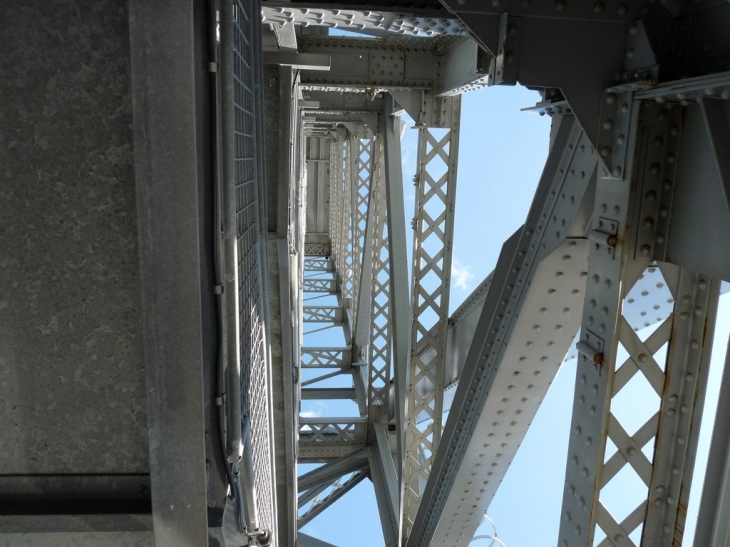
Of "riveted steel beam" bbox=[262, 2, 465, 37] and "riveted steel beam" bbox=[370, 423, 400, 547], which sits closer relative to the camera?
"riveted steel beam" bbox=[262, 2, 465, 37]

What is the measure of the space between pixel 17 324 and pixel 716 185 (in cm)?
189

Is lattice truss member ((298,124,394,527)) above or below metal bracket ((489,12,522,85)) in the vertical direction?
below

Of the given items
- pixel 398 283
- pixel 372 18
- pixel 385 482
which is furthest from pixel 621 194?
pixel 385 482

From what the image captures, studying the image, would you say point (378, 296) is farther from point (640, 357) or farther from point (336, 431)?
point (640, 357)

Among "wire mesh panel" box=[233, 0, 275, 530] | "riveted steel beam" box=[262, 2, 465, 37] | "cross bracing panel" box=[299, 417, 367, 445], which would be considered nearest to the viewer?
"wire mesh panel" box=[233, 0, 275, 530]

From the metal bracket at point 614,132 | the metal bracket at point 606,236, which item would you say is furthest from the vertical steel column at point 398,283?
the metal bracket at point 614,132

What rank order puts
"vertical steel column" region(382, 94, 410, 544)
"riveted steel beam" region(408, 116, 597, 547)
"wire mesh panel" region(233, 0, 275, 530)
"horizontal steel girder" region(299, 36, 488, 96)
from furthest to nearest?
"vertical steel column" region(382, 94, 410, 544) < "horizontal steel girder" region(299, 36, 488, 96) < "riveted steel beam" region(408, 116, 597, 547) < "wire mesh panel" region(233, 0, 275, 530)

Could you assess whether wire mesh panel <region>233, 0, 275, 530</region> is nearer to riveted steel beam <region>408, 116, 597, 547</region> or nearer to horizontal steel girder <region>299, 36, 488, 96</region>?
riveted steel beam <region>408, 116, 597, 547</region>

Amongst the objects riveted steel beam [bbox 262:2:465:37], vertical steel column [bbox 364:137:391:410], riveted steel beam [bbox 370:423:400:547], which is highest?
riveted steel beam [bbox 262:2:465:37]

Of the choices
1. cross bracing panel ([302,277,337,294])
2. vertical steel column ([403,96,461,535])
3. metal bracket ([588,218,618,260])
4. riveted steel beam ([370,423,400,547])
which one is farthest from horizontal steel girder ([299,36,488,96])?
cross bracing panel ([302,277,337,294])

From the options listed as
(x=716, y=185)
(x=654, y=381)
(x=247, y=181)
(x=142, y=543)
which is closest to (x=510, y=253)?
(x=654, y=381)

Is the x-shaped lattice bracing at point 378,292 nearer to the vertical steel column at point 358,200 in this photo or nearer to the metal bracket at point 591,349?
the vertical steel column at point 358,200

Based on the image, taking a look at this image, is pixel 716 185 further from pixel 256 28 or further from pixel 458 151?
pixel 458 151

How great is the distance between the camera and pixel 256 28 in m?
2.68
